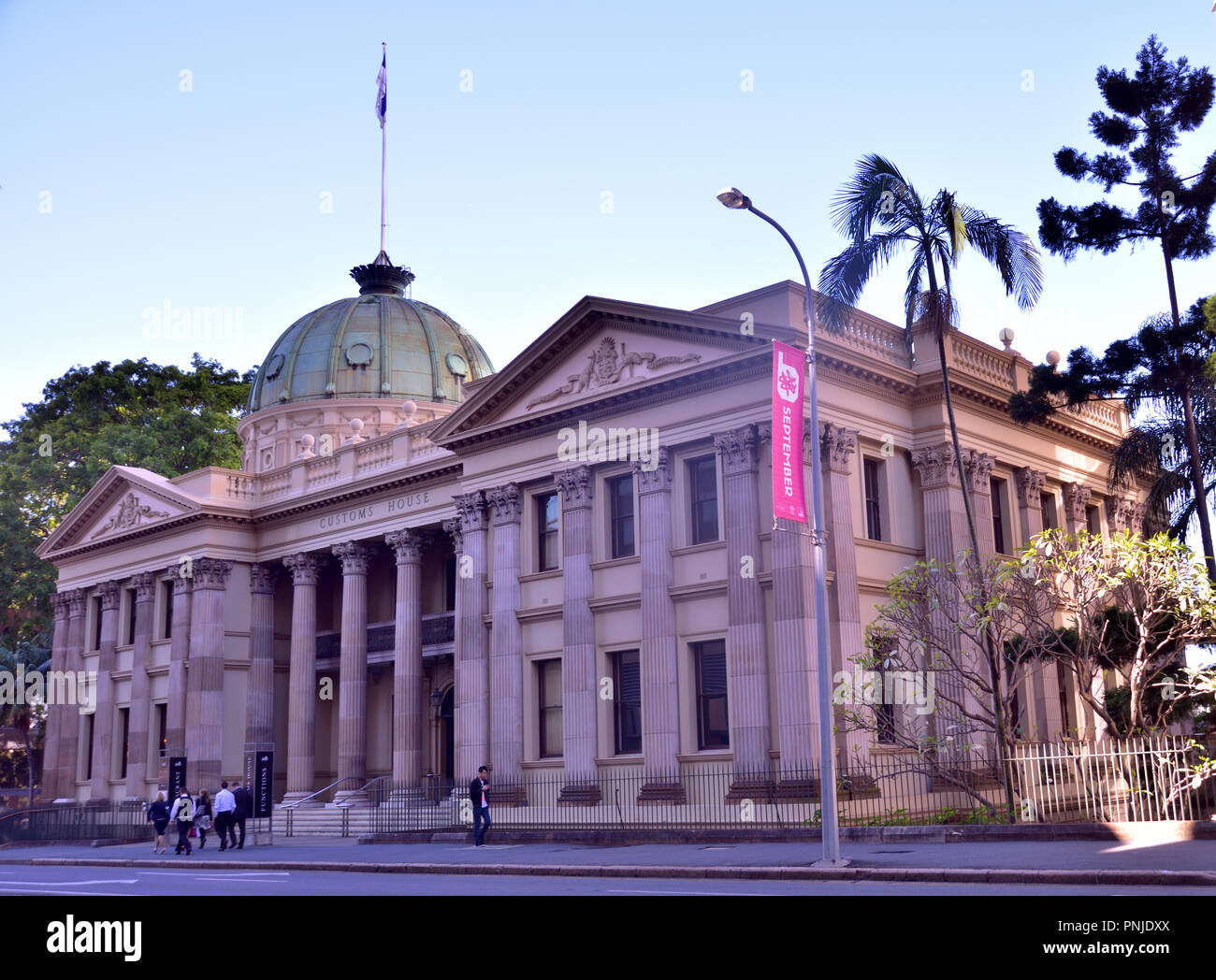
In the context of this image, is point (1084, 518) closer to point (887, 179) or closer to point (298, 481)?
point (887, 179)

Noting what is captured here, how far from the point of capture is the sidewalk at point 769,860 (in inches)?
604

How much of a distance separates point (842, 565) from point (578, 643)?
23.7ft

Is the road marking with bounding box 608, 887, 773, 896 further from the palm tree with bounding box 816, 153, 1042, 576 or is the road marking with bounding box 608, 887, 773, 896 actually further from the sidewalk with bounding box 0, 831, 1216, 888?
the palm tree with bounding box 816, 153, 1042, 576

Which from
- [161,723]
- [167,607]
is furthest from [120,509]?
[161,723]

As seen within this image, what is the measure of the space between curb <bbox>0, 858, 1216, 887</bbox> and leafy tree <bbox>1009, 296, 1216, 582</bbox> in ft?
54.4

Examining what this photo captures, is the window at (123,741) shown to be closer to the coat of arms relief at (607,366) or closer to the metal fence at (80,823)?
the metal fence at (80,823)

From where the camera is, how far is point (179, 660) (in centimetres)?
4541

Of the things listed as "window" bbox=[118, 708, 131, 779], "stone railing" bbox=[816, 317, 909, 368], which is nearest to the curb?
"stone railing" bbox=[816, 317, 909, 368]

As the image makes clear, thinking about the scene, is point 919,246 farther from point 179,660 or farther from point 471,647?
point 179,660

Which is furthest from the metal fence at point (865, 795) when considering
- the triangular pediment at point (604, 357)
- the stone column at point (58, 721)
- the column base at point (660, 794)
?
the stone column at point (58, 721)

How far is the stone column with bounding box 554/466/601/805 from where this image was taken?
32031mm

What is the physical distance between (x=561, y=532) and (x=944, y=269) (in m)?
12.0

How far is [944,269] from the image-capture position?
27.8m
